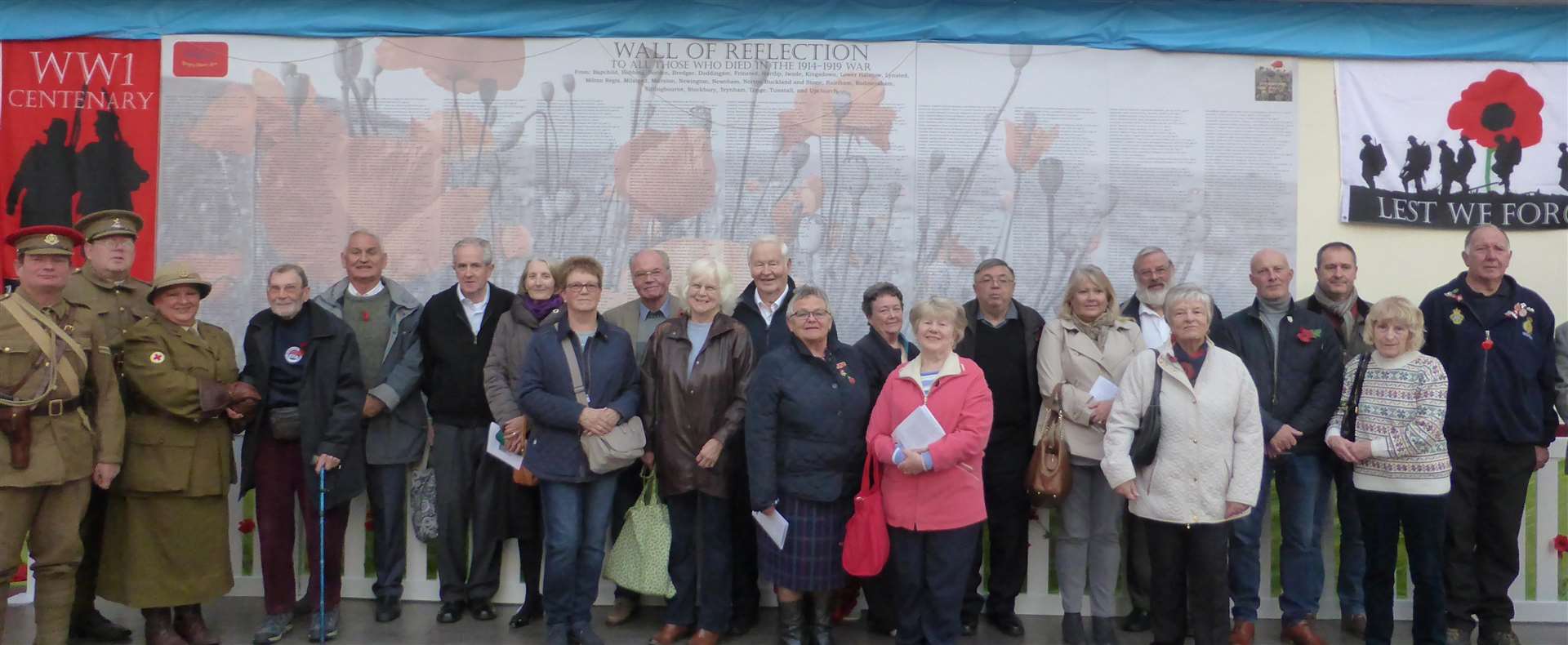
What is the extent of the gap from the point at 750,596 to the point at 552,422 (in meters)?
1.39

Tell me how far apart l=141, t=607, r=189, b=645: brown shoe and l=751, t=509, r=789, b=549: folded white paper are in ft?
8.91

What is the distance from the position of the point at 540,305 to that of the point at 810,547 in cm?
174

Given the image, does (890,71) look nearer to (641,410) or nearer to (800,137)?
(800,137)

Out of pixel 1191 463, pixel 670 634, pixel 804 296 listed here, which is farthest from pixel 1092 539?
pixel 670 634

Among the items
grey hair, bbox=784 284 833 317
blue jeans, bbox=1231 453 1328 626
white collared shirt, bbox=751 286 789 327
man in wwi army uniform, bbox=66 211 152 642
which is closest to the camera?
grey hair, bbox=784 284 833 317

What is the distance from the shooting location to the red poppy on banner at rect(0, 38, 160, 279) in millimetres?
6555

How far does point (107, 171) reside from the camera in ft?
21.6

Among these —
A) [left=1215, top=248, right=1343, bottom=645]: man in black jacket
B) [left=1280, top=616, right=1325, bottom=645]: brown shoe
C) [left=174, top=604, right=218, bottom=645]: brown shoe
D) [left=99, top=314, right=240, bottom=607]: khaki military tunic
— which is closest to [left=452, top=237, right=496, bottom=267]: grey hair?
[left=99, top=314, right=240, bottom=607]: khaki military tunic

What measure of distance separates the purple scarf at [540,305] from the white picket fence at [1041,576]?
1.33 metres

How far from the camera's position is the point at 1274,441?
534cm

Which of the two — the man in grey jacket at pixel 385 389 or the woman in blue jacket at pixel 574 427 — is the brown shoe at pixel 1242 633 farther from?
the man in grey jacket at pixel 385 389

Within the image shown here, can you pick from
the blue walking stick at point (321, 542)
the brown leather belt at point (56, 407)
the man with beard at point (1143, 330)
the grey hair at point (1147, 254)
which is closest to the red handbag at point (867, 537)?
the man with beard at point (1143, 330)

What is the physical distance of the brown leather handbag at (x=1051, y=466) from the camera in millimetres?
5387

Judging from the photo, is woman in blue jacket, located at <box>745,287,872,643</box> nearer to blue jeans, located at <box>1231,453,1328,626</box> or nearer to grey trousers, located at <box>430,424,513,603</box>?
grey trousers, located at <box>430,424,513,603</box>
